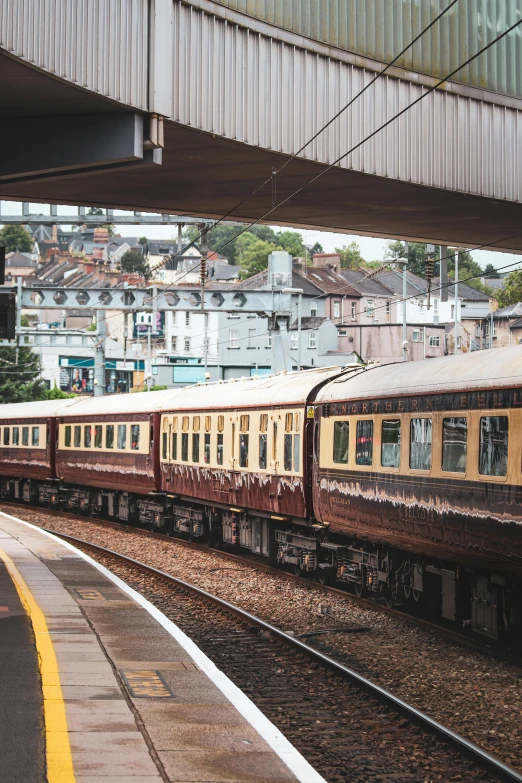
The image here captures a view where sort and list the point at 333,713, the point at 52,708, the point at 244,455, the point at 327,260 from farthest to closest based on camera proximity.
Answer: the point at 327,260 < the point at 244,455 < the point at 333,713 < the point at 52,708

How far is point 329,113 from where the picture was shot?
643 inches

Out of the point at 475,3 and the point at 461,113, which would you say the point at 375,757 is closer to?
the point at 461,113

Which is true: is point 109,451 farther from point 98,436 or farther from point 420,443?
point 420,443

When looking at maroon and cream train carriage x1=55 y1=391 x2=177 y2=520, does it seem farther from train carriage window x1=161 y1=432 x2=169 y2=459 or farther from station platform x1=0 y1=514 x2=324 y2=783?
station platform x1=0 y1=514 x2=324 y2=783

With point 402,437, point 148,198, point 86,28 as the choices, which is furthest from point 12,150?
point 402,437

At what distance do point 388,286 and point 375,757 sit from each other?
117021 mm

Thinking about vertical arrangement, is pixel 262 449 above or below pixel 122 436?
below

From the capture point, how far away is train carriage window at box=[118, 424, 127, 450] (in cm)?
2959

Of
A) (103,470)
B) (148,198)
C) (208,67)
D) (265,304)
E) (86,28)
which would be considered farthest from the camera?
(265,304)

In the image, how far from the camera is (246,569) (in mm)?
20516

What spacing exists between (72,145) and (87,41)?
1783 millimetres

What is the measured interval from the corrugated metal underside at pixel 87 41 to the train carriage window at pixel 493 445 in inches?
236

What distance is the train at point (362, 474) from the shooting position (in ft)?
38.0

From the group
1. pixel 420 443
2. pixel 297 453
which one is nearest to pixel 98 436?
pixel 297 453
